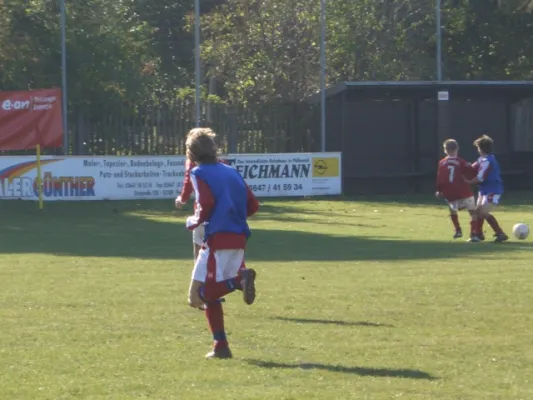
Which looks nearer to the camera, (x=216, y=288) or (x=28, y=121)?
(x=216, y=288)

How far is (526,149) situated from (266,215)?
1227 cm

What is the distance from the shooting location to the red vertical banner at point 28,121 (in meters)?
30.7

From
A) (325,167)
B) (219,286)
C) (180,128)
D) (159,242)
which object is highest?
(180,128)

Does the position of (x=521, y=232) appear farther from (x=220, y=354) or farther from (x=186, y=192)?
(x=220, y=354)

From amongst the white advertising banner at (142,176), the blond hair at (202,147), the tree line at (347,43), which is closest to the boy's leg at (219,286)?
the blond hair at (202,147)

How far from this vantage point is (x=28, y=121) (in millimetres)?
30797

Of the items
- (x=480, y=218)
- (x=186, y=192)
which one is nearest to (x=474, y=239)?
(x=480, y=218)

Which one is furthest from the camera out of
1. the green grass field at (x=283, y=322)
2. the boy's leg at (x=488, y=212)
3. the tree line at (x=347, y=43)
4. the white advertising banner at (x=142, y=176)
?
the tree line at (x=347, y=43)

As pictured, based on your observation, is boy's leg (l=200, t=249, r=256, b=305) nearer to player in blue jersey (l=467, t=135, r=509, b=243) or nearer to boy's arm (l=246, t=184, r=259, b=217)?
boy's arm (l=246, t=184, r=259, b=217)

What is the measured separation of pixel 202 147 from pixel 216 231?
2.02 feet

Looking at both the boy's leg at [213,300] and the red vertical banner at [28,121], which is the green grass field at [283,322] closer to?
the boy's leg at [213,300]

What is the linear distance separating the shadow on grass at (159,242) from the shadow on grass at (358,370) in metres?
8.06

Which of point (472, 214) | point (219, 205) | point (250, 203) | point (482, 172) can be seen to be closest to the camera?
point (219, 205)

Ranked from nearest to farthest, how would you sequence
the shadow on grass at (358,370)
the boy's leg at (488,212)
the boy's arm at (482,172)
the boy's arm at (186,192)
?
the shadow on grass at (358,370) < the boy's arm at (186,192) < the boy's leg at (488,212) < the boy's arm at (482,172)
